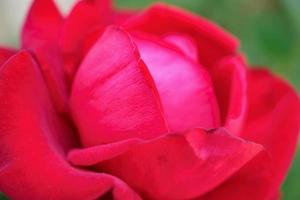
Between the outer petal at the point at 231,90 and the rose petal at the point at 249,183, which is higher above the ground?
the outer petal at the point at 231,90

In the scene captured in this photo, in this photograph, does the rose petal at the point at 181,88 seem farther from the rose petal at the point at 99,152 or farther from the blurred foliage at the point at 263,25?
the blurred foliage at the point at 263,25

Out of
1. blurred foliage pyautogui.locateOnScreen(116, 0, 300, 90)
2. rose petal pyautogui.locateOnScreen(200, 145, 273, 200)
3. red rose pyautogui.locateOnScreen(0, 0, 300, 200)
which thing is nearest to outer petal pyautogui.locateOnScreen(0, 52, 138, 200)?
red rose pyautogui.locateOnScreen(0, 0, 300, 200)

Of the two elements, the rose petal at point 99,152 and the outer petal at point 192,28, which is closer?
the rose petal at point 99,152

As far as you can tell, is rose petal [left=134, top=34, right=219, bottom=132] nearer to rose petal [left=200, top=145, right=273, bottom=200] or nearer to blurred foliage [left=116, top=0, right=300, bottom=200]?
rose petal [left=200, top=145, right=273, bottom=200]

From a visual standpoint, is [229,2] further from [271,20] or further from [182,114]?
[182,114]

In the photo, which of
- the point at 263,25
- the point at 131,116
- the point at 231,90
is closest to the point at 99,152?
the point at 131,116

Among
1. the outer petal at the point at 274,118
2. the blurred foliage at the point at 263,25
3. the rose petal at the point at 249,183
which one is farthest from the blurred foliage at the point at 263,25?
the rose petal at the point at 249,183

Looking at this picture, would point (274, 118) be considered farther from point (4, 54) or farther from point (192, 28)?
point (4, 54)
